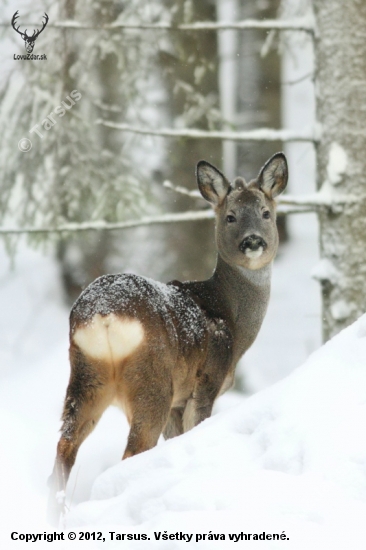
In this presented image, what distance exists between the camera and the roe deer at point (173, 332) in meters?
4.51

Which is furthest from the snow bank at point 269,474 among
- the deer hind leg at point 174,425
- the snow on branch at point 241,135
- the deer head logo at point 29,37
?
the deer head logo at point 29,37

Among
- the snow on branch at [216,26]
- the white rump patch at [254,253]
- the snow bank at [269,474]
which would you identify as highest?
the snow on branch at [216,26]

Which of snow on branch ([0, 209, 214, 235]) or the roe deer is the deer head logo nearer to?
snow on branch ([0, 209, 214, 235])

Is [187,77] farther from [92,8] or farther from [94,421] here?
[94,421]

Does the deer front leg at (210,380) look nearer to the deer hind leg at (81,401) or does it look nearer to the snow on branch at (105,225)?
the deer hind leg at (81,401)

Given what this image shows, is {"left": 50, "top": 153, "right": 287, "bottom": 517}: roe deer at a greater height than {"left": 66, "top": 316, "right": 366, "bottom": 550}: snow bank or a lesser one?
greater

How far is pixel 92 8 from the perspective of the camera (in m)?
8.44

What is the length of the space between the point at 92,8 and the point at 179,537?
6503mm

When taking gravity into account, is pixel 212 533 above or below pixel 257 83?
below

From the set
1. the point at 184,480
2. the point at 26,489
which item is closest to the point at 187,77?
the point at 26,489

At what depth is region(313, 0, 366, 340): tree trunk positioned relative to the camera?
7398 millimetres

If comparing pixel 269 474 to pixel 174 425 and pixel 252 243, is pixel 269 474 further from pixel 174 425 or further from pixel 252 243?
pixel 252 243

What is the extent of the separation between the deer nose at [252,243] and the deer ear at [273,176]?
1.47 ft

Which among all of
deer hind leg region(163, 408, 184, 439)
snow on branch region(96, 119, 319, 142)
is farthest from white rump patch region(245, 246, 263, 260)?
snow on branch region(96, 119, 319, 142)
